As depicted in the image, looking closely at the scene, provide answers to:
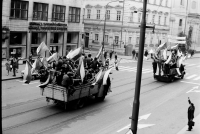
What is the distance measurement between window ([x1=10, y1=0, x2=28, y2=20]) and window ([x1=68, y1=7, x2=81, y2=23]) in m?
7.28

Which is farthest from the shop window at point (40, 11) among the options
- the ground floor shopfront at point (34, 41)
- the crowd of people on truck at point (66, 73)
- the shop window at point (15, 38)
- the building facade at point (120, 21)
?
the crowd of people on truck at point (66, 73)

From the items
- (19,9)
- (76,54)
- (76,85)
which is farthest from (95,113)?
(19,9)

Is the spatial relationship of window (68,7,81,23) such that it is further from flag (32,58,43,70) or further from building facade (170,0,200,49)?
building facade (170,0,200,49)

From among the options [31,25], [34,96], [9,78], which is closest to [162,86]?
[34,96]

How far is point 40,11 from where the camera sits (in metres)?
33.4

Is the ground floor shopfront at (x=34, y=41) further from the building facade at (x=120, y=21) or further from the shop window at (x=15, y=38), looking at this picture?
the building facade at (x=120, y=21)

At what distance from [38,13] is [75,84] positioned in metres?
21.1

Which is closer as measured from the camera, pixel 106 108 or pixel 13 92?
pixel 106 108

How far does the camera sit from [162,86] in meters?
22.7

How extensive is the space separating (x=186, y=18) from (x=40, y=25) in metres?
44.4

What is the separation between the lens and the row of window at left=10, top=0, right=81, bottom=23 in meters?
30.4

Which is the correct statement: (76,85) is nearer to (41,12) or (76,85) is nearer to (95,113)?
(95,113)

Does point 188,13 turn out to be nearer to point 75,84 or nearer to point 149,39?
point 149,39

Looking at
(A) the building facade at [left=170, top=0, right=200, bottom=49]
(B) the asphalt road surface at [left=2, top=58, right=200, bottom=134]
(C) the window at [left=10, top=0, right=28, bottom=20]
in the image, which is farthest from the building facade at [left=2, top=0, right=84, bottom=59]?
(A) the building facade at [left=170, top=0, right=200, bottom=49]
